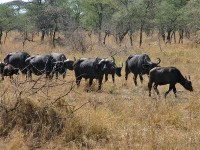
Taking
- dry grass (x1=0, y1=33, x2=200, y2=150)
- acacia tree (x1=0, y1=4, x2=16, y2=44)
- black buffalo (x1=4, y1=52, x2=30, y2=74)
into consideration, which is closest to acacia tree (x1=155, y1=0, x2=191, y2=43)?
acacia tree (x1=0, y1=4, x2=16, y2=44)

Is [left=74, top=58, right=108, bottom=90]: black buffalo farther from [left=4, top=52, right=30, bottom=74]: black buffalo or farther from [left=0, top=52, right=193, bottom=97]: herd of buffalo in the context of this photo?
[left=4, top=52, right=30, bottom=74]: black buffalo

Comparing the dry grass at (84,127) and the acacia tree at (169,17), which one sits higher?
A: the acacia tree at (169,17)

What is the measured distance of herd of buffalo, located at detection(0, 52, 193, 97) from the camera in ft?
38.5

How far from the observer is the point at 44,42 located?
35.4 metres

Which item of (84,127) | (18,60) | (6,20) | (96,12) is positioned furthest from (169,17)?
(84,127)

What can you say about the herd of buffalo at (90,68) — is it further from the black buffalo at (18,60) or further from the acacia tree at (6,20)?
the acacia tree at (6,20)

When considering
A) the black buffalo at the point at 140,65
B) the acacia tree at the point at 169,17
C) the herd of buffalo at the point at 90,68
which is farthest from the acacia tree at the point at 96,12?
the herd of buffalo at the point at 90,68

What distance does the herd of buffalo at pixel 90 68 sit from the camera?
11.7 meters

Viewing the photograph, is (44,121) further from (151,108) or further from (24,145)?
(151,108)

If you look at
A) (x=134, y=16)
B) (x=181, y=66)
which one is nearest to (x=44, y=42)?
(x=134, y=16)

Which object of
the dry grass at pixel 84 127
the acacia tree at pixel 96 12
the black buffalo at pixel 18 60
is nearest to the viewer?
the dry grass at pixel 84 127

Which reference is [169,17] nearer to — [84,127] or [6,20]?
[6,20]

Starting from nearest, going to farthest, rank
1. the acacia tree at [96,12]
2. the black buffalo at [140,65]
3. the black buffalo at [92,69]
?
the black buffalo at [92,69] → the black buffalo at [140,65] → the acacia tree at [96,12]

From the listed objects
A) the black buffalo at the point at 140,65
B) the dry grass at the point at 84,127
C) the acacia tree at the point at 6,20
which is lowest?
the dry grass at the point at 84,127
